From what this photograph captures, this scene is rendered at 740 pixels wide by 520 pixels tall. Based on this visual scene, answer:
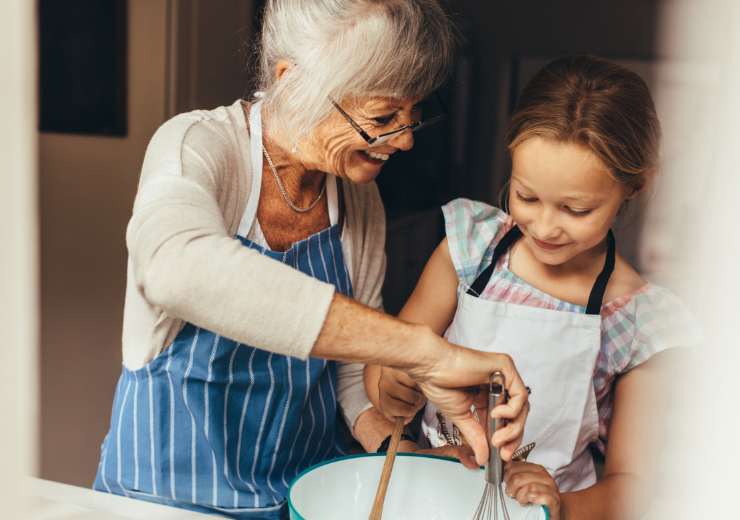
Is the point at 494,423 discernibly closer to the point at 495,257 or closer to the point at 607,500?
the point at 607,500

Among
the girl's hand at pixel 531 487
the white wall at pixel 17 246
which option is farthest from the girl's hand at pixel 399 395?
the white wall at pixel 17 246

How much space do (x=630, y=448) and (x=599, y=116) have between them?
0.45 metres

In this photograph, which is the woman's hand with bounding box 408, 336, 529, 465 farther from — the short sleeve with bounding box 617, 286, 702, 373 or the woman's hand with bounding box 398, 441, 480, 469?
the short sleeve with bounding box 617, 286, 702, 373

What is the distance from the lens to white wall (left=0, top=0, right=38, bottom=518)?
0.38 metres

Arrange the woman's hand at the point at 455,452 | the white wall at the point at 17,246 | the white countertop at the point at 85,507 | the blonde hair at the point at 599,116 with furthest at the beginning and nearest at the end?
1. the blonde hair at the point at 599,116
2. the woman's hand at the point at 455,452
3. the white countertop at the point at 85,507
4. the white wall at the point at 17,246

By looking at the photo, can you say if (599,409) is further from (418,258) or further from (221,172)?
(418,258)

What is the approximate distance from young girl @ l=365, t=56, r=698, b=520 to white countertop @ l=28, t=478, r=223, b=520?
1.02ft

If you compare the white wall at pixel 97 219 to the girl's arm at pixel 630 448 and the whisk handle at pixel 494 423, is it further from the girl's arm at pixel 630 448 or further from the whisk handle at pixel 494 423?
the whisk handle at pixel 494 423

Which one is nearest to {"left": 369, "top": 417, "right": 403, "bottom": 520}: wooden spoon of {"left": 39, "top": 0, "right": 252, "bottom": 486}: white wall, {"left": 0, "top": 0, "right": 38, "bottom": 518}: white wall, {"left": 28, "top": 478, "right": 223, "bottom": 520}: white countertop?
{"left": 28, "top": 478, "right": 223, "bottom": 520}: white countertop

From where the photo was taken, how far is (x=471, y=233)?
4.10 feet

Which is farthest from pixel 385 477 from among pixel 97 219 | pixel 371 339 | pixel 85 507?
pixel 97 219

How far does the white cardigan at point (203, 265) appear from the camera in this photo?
70cm

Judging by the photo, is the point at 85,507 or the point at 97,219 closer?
the point at 85,507

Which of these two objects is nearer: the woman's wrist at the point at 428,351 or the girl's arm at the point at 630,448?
the woman's wrist at the point at 428,351
